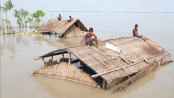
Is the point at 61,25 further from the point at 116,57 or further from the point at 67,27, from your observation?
the point at 116,57

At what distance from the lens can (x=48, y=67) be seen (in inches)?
270

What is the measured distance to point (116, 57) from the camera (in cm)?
677

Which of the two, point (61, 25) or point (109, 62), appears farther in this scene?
point (61, 25)

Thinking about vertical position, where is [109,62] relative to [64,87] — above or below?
above

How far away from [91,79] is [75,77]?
0.68m

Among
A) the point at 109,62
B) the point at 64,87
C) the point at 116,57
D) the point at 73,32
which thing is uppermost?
the point at 73,32

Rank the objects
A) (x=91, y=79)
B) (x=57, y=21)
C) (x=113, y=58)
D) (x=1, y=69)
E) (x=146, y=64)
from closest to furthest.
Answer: (x=91, y=79)
(x=113, y=58)
(x=146, y=64)
(x=1, y=69)
(x=57, y=21)

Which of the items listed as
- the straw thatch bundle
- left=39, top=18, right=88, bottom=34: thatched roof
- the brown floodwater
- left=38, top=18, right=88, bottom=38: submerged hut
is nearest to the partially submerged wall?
left=38, top=18, right=88, bottom=38: submerged hut

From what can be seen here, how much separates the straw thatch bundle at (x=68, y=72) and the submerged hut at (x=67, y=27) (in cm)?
820

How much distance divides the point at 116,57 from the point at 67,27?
8911 mm

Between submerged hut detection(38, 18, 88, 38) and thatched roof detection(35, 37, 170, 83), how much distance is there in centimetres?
763

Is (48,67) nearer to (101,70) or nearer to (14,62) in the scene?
(101,70)

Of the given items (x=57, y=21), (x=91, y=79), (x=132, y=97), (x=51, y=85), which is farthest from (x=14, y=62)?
(x=57, y=21)

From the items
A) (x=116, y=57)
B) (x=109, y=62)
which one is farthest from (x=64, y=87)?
(x=116, y=57)
